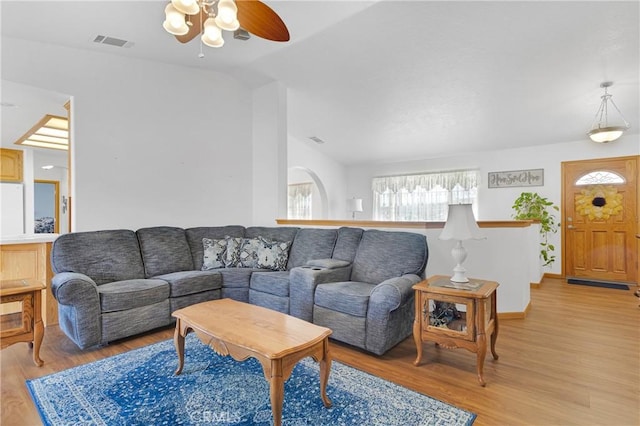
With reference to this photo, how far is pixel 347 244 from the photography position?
3465mm

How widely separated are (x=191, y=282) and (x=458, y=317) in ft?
8.30

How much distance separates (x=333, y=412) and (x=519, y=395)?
1.20 meters

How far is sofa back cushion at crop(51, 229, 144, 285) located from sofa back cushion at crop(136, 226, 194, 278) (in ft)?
0.25

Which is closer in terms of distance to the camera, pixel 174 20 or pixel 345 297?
pixel 174 20

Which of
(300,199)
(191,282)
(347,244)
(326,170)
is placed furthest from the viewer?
(300,199)

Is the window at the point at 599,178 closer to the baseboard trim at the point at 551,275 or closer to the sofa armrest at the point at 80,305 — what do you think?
the baseboard trim at the point at 551,275

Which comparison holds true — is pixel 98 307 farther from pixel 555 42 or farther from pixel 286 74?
pixel 555 42

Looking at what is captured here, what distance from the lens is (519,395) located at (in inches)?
79.7

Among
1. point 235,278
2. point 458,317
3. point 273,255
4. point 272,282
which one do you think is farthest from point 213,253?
point 458,317

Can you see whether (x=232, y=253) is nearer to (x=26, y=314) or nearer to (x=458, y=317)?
(x=26, y=314)

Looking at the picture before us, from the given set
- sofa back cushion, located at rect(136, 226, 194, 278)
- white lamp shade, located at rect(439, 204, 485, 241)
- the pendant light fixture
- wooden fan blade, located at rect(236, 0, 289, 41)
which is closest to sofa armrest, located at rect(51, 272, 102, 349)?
sofa back cushion, located at rect(136, 226, 194, 278)

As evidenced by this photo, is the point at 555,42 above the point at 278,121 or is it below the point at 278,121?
above

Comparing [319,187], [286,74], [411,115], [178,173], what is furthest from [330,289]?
[319,187]

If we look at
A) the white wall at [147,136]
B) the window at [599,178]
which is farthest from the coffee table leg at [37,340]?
the window at [599,178]
